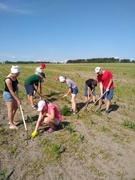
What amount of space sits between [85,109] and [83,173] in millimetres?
4670

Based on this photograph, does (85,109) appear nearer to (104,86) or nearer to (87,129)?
(104,86)

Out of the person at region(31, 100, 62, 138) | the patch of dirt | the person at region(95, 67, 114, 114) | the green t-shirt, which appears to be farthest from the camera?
the green t-shirt

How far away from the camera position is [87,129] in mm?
6812

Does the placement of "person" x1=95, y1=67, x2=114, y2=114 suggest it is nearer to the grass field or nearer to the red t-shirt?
the red t-shirt

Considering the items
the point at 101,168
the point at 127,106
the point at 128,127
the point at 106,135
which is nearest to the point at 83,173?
the point at 101,168

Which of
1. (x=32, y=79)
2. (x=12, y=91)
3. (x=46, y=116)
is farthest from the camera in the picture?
(x=32, y=79)

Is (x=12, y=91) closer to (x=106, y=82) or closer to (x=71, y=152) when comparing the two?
(x=71, y=152)

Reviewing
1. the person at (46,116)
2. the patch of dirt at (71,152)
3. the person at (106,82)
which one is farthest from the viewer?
the person at (106,82)

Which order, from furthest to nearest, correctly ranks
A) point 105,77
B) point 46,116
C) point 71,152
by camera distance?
1. point 105,77
2. point 46,116
3. point 71,152

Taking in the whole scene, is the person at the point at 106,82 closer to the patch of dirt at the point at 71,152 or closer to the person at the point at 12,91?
the patch of dirt at the point at 71,152

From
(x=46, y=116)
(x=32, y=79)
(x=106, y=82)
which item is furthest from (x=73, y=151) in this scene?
(x=32, y=79)

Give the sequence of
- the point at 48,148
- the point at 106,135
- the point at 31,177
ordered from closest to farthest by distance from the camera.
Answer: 1. the point at 31,177
2. the point at 48,148
3. the point at 106,135

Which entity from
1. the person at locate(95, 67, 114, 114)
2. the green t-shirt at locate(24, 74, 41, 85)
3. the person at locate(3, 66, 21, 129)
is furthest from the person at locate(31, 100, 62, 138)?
the green t-shirt at locate(24, 74, 41, 85)

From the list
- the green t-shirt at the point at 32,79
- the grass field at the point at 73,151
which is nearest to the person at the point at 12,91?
the grass field at the point at 73,151
